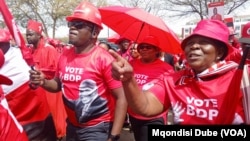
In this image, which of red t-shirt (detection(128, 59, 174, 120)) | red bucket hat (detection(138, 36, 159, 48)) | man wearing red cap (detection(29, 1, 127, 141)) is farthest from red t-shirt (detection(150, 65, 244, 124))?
red bucket hat (detection(138, 36, 159, 48))

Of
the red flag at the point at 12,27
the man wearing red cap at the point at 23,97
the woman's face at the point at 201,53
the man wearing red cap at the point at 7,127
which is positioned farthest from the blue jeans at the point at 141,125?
the man wearing red cap at the point at 7,127

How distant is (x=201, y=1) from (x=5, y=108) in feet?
73.2

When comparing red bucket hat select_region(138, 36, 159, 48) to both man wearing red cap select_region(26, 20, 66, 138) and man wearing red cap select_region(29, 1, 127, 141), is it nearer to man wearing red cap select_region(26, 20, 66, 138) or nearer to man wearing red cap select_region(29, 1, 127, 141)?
man wearing red cap select_region(29, 1, 127, 141)

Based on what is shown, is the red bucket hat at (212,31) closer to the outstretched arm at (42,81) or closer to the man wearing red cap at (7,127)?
the man wearing red cap at (7,127)

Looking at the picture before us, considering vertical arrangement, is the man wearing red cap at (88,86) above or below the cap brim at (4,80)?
Result: below

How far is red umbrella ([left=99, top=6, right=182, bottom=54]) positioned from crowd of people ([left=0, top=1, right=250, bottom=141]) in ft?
0.35

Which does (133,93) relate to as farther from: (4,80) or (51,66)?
(51,66)

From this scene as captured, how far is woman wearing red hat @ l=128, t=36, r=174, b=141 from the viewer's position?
4.30 m

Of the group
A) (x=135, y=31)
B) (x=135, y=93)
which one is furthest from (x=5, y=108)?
(x=135, y=31)

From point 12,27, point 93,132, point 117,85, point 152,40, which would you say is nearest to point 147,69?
point 152,40

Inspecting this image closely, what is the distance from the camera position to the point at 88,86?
3.28 metres

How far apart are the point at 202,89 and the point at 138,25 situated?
2.39 metres

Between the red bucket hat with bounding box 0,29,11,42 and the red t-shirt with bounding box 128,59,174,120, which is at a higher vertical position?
the red bucket hat with bounding box 0,29,11,42

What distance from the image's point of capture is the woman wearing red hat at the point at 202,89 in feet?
7.59
